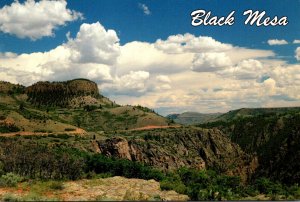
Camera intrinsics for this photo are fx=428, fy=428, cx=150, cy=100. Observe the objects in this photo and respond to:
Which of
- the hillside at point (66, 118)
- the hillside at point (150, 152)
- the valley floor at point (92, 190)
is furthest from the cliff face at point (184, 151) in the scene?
the valley floor at point (92, 190)

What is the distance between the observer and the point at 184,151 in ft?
360

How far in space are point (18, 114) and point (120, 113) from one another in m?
59.7

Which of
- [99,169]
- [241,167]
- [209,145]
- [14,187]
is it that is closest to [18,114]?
[209,145]

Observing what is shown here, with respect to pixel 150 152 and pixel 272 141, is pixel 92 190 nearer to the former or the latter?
pixel 150 152

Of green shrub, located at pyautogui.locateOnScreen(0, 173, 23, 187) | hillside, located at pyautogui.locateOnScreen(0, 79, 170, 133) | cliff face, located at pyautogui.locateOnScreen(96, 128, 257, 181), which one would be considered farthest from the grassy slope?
green shrub, located at pyautogui.locateOnScreen(0, 173, 23, 187)

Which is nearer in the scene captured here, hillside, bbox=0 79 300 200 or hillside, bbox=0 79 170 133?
hillside, bbox=0 79 300 200

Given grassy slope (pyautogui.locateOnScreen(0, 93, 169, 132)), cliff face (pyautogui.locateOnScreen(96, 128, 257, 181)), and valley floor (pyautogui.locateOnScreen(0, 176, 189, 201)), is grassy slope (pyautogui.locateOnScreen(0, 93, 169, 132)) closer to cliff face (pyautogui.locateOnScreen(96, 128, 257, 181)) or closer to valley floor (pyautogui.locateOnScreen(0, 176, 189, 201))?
cliff face (pyautogui.locateOnScreen(96, 128, 257, 181))

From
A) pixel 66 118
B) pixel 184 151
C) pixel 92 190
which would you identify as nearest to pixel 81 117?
pixel 66 118

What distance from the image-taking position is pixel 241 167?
119 meters

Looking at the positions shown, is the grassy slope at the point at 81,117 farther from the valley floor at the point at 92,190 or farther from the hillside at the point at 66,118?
the valley floor at the point at 92,190

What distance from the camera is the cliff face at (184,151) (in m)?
91.1

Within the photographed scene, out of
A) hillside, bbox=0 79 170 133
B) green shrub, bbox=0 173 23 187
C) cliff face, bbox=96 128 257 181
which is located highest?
hillside, bbox=0 79 170 133

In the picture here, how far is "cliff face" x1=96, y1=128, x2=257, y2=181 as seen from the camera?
9112 centimetres

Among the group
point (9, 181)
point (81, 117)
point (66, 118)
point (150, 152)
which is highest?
point (81, 117)
